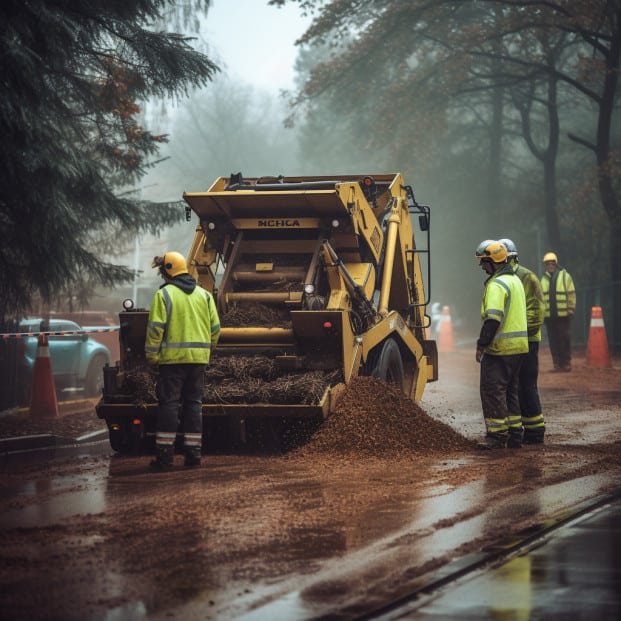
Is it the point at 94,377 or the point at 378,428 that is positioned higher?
the point at 94,377

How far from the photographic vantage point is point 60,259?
1471cm

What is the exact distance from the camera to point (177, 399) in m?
10.1

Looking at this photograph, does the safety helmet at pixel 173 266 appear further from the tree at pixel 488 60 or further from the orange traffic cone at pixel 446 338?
the orange traffic cone at pixel 446 338

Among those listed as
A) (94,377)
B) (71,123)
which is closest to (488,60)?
(94,377)

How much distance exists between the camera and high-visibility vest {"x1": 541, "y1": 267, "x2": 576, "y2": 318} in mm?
21109

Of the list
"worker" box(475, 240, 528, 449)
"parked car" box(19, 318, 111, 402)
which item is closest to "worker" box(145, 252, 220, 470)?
"worker" box(475, 240, 528, 449)

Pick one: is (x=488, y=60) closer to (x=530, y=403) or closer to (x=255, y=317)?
(x=530, y=403)

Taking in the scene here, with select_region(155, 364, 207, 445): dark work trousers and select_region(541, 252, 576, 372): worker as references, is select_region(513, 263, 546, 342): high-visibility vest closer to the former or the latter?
select_region(155, 364, 207, 445): dark work trousers

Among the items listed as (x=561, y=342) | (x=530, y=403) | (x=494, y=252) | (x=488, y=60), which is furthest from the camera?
(x=488, y=60)

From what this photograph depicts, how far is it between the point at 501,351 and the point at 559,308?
10.5m

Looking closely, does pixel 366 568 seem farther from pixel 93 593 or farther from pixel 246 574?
pixel 93 593

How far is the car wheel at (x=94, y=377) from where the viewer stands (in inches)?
772

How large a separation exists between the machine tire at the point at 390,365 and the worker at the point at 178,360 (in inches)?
90.5

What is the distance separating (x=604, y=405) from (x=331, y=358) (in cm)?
563
